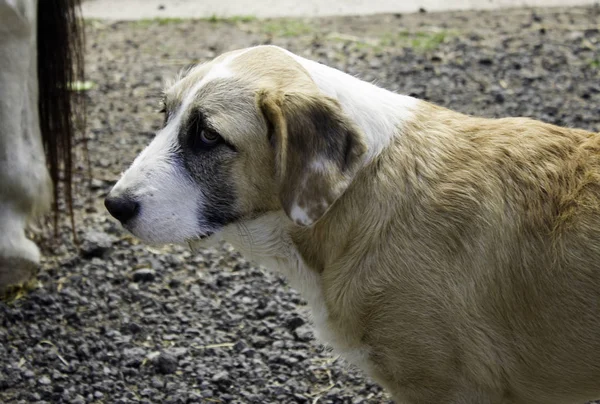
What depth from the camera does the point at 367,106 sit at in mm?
3414

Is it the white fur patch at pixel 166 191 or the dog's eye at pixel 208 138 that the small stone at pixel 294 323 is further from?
the dog's eye at pixel 208 138

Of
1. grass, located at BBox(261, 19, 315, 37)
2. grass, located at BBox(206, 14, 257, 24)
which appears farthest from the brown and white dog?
grass, located at BBox(206, 14, 257, 24)

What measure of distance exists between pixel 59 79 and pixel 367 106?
2.10 m

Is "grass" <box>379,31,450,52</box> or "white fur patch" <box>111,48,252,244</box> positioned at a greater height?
"white fur patch" <box>111,48,252,244</box>

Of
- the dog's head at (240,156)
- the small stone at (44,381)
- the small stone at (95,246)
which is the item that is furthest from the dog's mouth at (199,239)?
the small stone at (95,246)

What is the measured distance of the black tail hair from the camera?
4660 millimetres

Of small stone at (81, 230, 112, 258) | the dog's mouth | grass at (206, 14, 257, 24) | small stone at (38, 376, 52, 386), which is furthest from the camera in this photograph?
grass at (206, 14, 257, 24)

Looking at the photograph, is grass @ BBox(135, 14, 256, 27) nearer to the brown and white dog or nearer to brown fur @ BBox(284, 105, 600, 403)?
the brown and white dog

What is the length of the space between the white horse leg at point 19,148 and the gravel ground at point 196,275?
0.76 feet

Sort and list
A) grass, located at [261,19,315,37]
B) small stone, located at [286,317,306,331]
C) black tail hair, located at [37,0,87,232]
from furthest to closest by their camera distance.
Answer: grass, located at [261,19,315,37]
black tail hair, located at [37,0,87,232]
small stone, located at [286,317,306,331]

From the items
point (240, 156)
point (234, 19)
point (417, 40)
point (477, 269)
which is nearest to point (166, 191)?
point (240, 156)

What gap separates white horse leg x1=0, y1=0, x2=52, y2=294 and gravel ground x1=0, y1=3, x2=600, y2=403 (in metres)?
0.23

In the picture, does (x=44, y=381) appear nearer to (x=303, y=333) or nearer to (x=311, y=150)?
(x=303, y=333)

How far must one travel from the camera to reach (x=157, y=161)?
331cm
